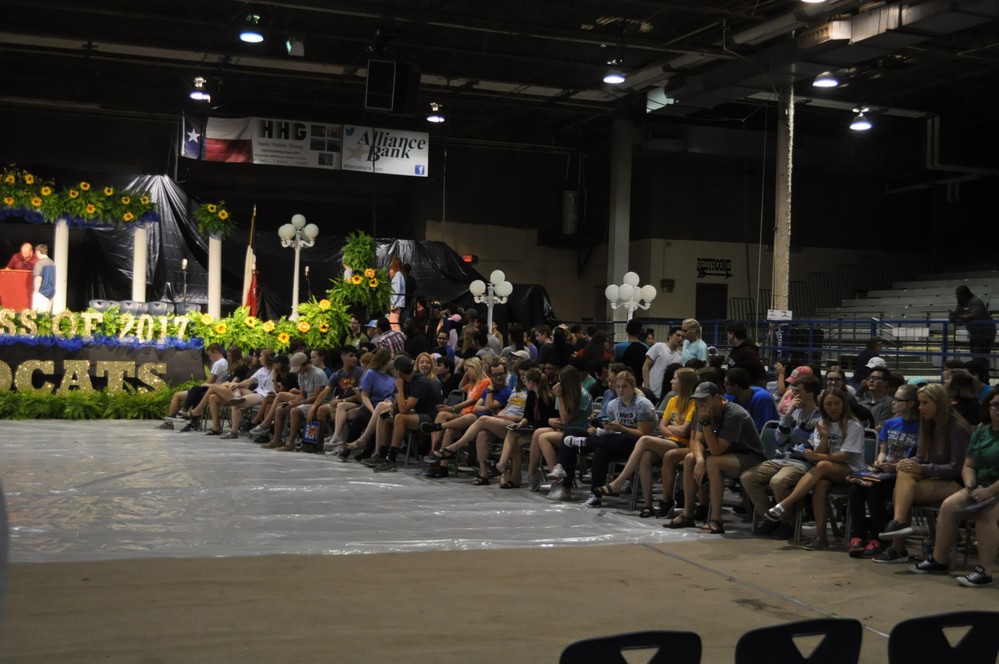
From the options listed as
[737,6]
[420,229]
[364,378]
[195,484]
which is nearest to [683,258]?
[420,229]

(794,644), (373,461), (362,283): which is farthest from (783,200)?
(794,644)

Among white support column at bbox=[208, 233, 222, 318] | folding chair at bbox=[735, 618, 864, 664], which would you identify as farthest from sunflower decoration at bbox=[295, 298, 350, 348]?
folding chair at bbox=[735, 618, 864, 664]

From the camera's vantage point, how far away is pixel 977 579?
5.57 meters

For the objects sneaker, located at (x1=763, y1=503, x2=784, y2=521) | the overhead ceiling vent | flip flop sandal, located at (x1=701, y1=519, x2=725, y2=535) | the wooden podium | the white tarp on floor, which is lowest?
the white tarp on floor

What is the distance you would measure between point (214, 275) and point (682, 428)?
35.9 ft

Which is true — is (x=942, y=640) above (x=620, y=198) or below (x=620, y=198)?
below

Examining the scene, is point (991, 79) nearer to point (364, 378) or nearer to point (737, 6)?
point (737, 6)

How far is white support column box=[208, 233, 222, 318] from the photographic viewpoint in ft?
54.8

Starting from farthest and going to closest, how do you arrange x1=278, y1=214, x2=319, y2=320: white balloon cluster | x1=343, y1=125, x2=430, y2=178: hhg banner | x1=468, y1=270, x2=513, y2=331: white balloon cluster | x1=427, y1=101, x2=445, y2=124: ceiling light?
x1=427, y1=101, x2=445, y2=124: ceiling light < x1=343, y1=125, x2=430, y2=178: hhg banner < x1=468, y1=270, x2=513, y2=331: white balloon cluster < x1=278, y1=214, x2=319, y2=320: white balloon cluster

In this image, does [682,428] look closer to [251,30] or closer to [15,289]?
[251,30]

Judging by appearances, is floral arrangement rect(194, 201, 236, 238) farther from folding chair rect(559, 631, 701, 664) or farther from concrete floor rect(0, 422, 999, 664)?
folding chair rect(559, 631, 701, 664)

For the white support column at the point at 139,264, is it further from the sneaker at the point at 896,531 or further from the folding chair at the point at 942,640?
the folding chair at the point at 942,640

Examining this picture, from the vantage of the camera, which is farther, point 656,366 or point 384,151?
point 384,151

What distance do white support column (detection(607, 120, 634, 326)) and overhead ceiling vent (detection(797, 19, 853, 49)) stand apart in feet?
24.0
